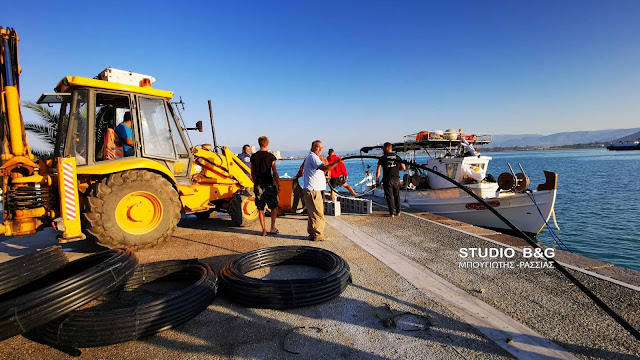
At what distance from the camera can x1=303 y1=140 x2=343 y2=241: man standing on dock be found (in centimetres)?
607

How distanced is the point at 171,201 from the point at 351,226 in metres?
3.99

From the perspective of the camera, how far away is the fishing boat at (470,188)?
1073cm

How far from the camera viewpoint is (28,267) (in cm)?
361

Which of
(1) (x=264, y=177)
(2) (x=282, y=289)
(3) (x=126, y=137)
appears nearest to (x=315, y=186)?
(1) (x=264, y=177)

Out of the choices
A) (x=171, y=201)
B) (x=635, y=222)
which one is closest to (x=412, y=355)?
(x=171, y=201)

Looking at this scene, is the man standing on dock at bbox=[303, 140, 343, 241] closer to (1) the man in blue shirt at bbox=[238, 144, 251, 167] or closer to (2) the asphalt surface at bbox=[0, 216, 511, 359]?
(2) the asphalt surface at bbox=[0, 216, 511, 359]

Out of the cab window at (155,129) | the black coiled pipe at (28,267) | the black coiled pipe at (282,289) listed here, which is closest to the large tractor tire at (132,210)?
the cab window at (155,129)

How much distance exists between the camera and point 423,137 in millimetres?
12891

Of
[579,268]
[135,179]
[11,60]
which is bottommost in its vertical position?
[579,268]

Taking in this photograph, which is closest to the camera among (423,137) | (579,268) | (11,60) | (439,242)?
(579,268)

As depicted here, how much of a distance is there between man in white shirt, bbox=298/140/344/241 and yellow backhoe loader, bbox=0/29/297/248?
7.91ft

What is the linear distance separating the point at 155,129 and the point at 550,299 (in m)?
6.74

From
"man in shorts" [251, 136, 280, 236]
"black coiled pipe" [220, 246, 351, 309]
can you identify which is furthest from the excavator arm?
"man in shorts" [251, 136, 280, 236]

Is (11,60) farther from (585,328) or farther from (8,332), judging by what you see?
(585,328)
